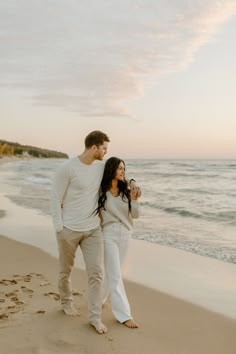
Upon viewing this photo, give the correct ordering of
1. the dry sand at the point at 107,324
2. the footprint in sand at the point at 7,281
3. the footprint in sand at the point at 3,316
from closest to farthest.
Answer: the dry sand at the point at 107,324
the footprint in sand at the point at 3,316
the footprint in sand at the point at 7,281

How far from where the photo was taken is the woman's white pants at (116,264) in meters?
4.93

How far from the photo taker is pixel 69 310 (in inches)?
199

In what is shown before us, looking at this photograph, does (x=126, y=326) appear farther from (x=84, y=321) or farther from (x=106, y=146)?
(x=106, y=146)

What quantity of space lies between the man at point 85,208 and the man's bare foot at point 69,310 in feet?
1.09

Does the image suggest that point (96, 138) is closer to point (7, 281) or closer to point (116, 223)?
point (116, 223)

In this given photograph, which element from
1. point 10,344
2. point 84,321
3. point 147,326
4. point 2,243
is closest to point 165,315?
point 147,326

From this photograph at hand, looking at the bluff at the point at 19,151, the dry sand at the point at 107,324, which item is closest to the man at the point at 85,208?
the dry sand at the point at 107,324

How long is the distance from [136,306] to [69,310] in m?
1.02

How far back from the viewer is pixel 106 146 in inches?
185

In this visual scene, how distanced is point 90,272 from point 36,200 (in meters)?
13.5

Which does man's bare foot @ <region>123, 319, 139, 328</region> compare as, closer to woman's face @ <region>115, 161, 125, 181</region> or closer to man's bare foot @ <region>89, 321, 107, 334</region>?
man's bare foot @ <region>89, 321, 107, 334</region>

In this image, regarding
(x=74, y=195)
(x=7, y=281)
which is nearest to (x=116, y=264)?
(x=74, y=195)

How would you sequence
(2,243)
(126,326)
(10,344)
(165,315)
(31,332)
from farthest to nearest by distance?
(2,243) → (165,315) → (126,326) → (31,332) → (10,344)

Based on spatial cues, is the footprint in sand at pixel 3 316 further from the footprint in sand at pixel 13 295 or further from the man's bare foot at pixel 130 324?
the man's bare foot at pixel 130 324
